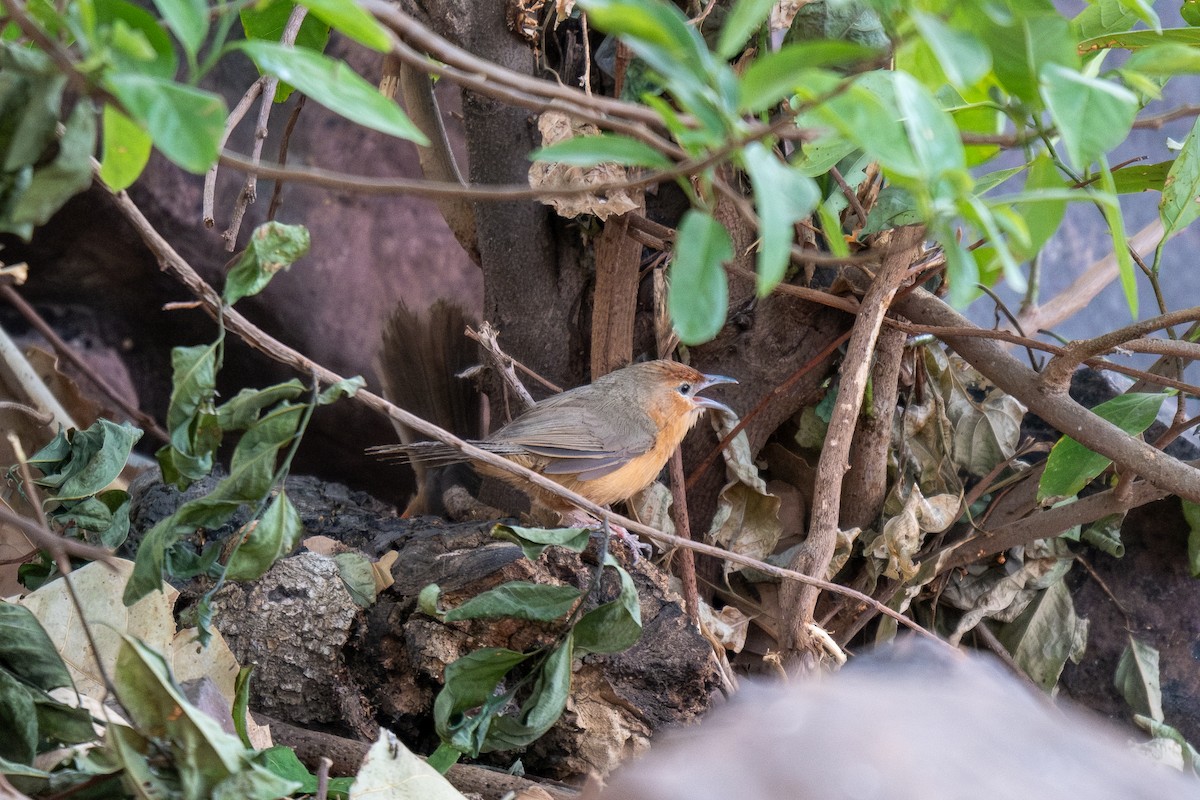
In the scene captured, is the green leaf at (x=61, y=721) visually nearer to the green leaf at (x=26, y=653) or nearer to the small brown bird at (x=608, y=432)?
the green leaf at (x=26, y=653)

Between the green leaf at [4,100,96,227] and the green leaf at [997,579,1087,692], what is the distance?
8.27 ft

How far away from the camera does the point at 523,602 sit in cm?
140

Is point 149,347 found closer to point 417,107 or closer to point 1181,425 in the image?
point 417,107

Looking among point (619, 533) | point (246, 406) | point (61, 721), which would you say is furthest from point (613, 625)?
point (619, 533)

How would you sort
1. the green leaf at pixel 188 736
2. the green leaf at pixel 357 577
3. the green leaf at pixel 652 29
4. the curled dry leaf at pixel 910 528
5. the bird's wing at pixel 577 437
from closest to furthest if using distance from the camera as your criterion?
the green leaf at pixel 652 29
the green leaf at pixel 188 736
the green leaf at pixel 357 577
the curled dry leaf at pixel 910 528
the bird's wing at pixel 577 437

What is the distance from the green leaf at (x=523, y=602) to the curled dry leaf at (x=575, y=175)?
3.24ft

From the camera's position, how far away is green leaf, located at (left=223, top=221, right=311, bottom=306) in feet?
3.60

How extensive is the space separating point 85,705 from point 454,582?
70 centimetres

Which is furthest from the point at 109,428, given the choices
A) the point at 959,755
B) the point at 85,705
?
the point at 959,755

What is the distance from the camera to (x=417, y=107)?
9.13 ft

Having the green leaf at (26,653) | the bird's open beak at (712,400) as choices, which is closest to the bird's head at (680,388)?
the bird's open beak at (712,400)

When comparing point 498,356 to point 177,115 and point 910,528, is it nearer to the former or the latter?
point 910,528

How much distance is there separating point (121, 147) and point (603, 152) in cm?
39

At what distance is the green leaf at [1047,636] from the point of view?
2.56 metres
